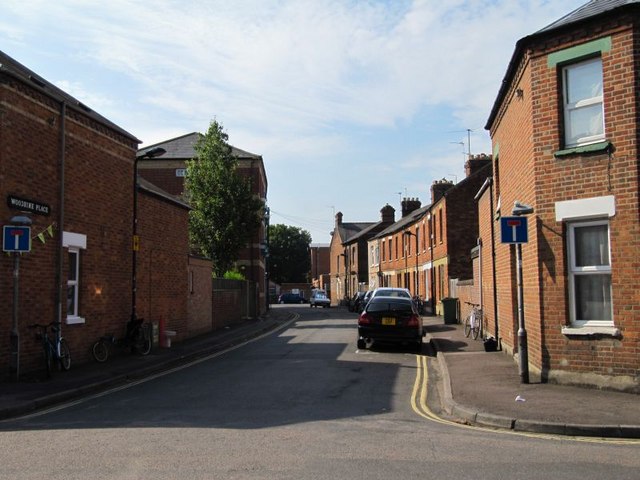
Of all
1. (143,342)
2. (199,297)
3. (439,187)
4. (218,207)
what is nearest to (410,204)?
(439,187)

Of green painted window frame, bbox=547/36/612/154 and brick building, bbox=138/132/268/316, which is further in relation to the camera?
brick building, bbox=138/132/268/316

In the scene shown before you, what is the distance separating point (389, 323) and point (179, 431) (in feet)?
35.4

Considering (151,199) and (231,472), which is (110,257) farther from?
(231,472)

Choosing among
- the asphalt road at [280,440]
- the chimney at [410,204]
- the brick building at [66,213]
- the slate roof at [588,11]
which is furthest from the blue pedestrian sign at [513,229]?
the chimney at [410,204]

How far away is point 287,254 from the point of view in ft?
339

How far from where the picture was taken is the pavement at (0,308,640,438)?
8.19 meters

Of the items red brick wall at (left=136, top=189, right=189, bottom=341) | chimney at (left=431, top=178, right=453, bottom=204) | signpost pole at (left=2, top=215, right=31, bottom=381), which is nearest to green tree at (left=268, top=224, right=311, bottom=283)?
chimney at (left=431, top=178, right=453, bottom=204)

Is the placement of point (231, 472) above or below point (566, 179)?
below

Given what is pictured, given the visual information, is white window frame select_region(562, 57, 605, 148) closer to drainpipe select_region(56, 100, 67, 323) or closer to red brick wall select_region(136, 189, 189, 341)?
drainpipe select_region(56, 100, 67, 323)

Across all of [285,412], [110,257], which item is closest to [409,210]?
[110,257]

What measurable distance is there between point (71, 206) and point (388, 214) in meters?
50.7

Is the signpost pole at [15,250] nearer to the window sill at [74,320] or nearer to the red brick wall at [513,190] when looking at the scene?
the window sill at [74,320]

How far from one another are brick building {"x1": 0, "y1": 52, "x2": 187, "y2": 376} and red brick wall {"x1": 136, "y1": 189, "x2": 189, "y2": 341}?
0.09 metres

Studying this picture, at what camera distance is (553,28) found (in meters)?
10.9
